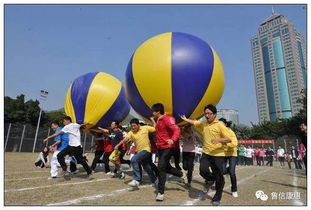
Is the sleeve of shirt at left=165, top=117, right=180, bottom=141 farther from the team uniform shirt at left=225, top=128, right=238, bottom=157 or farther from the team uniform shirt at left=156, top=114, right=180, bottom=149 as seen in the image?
the team uniform shirt at left=225, top=128, right=238, bottom=157

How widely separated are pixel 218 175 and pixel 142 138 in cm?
173

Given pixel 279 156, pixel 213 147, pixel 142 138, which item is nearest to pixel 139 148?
pixel 142 138

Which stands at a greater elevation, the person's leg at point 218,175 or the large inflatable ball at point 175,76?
the large inflatable ball at point 175,76

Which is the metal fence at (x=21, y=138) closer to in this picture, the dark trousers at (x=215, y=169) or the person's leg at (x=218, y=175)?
the dark trousers at (x=215, y=169)

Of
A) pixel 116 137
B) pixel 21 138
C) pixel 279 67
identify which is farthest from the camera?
pixel 279 67

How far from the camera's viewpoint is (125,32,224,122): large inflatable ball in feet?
18.1

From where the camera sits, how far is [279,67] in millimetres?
88250

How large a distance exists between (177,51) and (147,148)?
209 centimetres

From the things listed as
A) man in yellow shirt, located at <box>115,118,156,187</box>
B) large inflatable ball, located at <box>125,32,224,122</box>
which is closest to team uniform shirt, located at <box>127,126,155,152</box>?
man in yellow shirt, located at <box>115,118,156,187</box>

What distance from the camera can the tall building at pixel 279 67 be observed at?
85875mm

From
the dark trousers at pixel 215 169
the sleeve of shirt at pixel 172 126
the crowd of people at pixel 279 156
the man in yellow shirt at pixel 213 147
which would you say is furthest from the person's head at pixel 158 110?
the crowd of people at pixel 279 156

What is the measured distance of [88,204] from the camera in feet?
12.8

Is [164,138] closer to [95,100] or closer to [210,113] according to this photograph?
[210,113]

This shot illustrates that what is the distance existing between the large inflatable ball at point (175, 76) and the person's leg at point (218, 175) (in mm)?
1428
